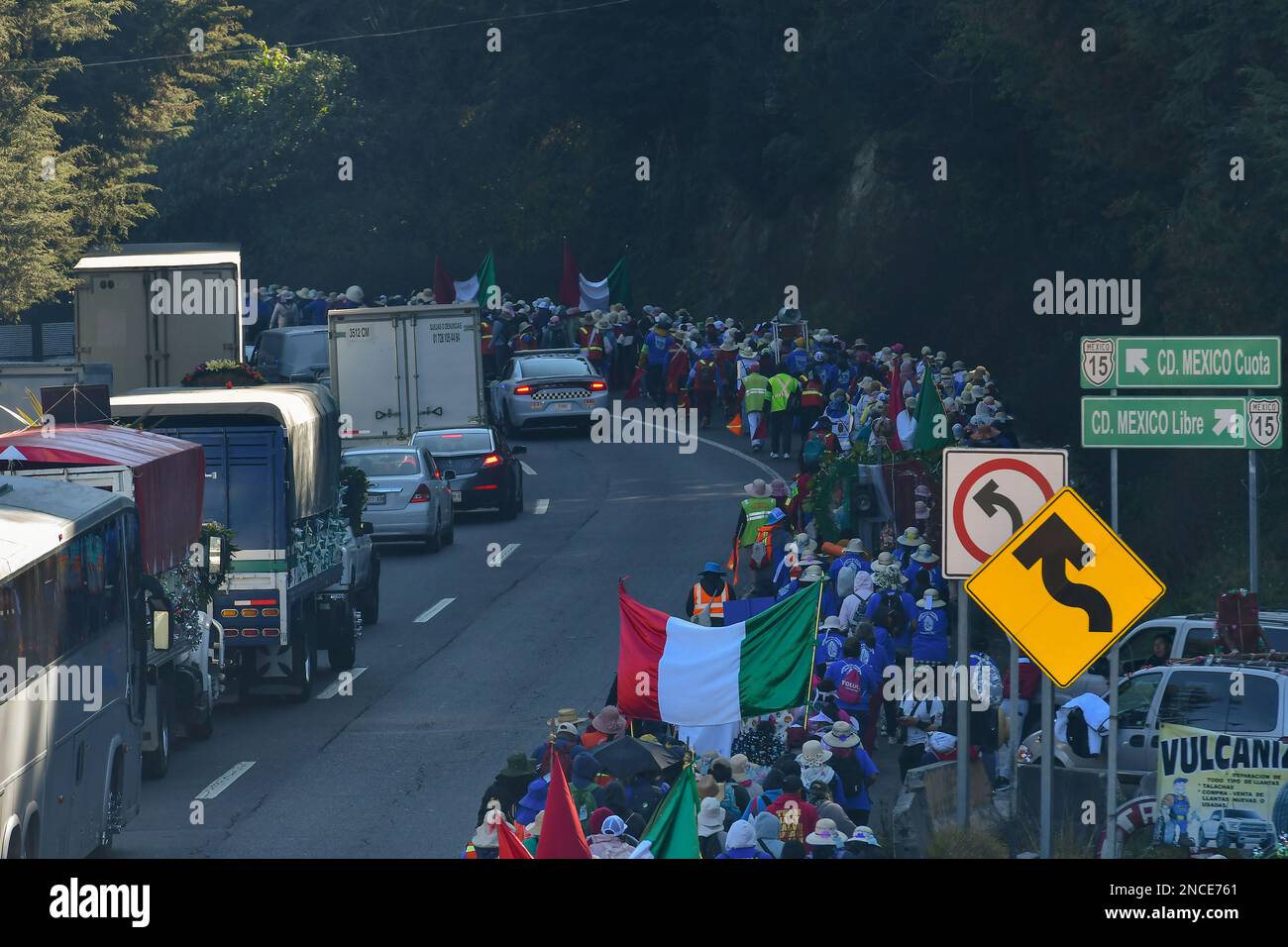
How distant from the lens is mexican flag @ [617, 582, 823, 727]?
15.6 meters

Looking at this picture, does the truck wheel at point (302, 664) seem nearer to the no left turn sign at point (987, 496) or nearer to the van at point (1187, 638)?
the van at point (1187, 638)

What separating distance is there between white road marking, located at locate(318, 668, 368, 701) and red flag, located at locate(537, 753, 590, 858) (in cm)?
1149

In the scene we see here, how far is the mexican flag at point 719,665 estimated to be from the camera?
1562 cm

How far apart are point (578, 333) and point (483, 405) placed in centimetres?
1561

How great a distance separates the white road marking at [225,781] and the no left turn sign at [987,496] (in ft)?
25.6

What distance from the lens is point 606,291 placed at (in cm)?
5269

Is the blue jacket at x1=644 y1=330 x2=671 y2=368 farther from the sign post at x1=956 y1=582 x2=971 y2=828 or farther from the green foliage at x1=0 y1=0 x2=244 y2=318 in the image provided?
the sign post at x1=956 y1=582 x2=971 y2=828

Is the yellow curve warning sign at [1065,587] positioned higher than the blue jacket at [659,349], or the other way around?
the blue jacket at [659,349]

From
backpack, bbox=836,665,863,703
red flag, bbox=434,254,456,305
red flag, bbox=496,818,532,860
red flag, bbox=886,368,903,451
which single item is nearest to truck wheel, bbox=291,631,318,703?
backpack, bbox=836,665,863,703

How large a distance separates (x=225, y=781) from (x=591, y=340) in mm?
31231

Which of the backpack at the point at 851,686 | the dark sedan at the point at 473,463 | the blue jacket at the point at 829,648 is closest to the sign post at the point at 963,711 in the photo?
the backpack at the point at 851,686

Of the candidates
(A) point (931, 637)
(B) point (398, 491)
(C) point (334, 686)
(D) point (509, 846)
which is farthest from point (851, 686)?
(B) point (398, 491)

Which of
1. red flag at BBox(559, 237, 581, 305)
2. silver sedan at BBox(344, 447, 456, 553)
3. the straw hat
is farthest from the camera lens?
red flag at BBox(559, 237, 581, 305)
